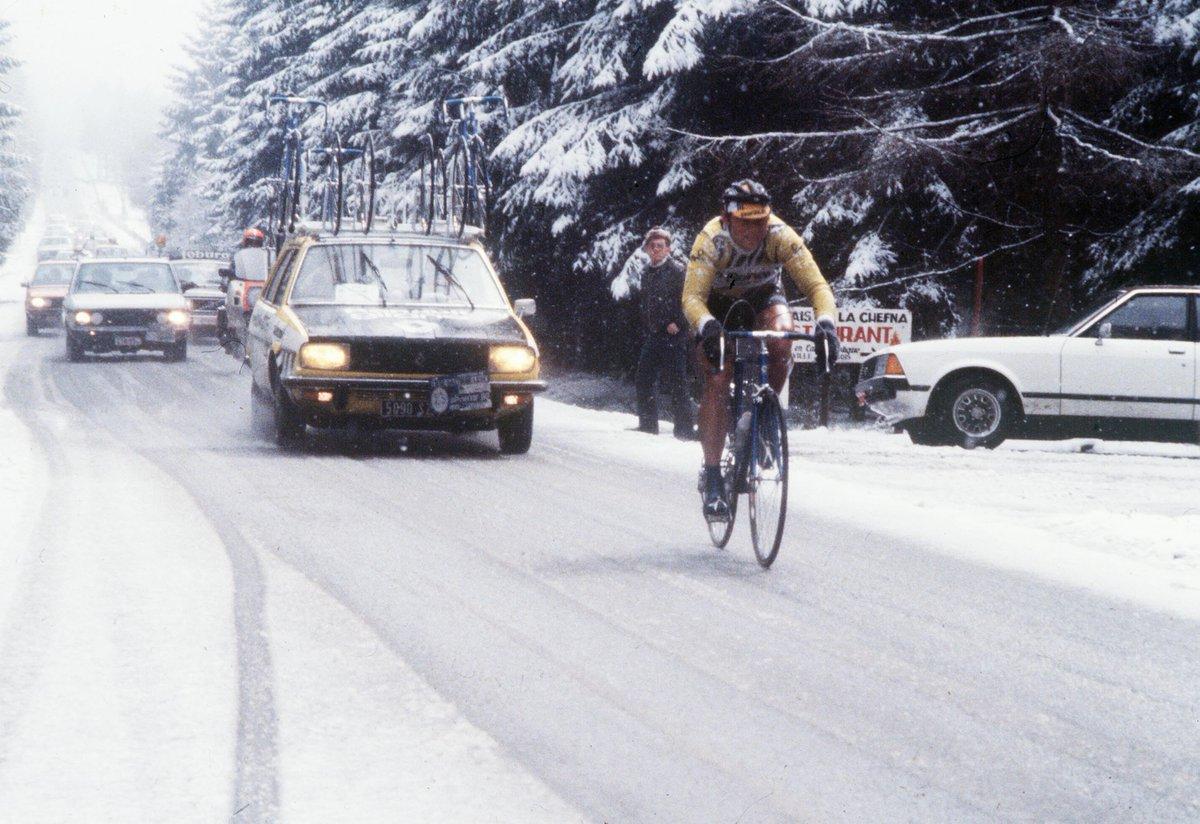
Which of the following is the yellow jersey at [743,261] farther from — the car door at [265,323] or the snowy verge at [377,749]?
the car door at [265,323]

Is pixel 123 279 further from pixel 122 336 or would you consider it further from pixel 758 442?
pixel 758 442

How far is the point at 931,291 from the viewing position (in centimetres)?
1809

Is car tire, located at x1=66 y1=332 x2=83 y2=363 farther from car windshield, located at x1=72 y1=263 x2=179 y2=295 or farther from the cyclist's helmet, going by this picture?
the cyclist's helmet

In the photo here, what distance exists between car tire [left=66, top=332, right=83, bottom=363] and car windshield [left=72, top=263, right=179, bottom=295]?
1035mm

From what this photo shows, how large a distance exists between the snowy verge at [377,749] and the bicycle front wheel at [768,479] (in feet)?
7.19

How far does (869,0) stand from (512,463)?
872 centimetres

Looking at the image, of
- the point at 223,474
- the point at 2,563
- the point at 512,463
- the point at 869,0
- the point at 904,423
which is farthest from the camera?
the point at 869,0

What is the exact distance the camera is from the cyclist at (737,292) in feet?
23.3

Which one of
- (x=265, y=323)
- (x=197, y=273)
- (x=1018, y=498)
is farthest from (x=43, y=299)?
(x=1018, y=498)

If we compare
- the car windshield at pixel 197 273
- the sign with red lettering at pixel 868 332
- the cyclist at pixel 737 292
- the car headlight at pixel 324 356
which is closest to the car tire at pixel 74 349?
the car windshield at pixel 197 273

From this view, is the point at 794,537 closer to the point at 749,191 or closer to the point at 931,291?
the point at 749,191

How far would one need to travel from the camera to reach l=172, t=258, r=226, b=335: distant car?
30688 mm

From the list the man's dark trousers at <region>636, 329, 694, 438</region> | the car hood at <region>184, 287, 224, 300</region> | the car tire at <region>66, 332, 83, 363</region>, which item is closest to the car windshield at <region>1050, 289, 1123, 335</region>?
the man's dark trousers at <region>636, 329, 694, 438</region>

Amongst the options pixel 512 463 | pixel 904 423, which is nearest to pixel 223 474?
pixel 512 463
